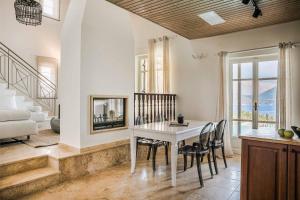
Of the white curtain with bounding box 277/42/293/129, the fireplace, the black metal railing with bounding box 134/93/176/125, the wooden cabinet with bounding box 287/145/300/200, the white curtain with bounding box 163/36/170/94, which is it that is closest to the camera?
the wooden cabinet with bounding box 287/145/300/200

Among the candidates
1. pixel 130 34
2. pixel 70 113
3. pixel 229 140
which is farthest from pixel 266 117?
pixel 70 113

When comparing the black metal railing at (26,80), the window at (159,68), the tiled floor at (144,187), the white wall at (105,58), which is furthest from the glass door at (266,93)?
the black metal railing at (26,80)

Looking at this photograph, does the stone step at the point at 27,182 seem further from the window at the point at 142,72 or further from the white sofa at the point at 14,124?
the window at the point at 142,72

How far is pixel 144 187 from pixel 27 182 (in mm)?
1594

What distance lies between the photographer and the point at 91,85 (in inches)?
145

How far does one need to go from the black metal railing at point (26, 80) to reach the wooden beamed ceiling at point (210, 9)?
452cm

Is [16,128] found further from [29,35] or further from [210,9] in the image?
[210,9]

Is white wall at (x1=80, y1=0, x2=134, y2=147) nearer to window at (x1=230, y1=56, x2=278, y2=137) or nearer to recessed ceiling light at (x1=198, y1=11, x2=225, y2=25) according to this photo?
recessed ceiling light at (x1=198, y1=11, x2=225, y2=25)

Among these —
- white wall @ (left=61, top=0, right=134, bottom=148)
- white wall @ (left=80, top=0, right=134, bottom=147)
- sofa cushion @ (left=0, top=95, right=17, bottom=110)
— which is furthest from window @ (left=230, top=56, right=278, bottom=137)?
sofa cushion @ (left=0, top=95, right=17, bottom=110)

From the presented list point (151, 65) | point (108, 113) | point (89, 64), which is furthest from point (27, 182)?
point (151, 65)

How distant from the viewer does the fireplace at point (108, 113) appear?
3.79 meters

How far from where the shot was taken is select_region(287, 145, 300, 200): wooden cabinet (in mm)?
2096

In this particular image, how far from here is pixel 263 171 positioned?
7.44ft

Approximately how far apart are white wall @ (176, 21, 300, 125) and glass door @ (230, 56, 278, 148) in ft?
1.24
